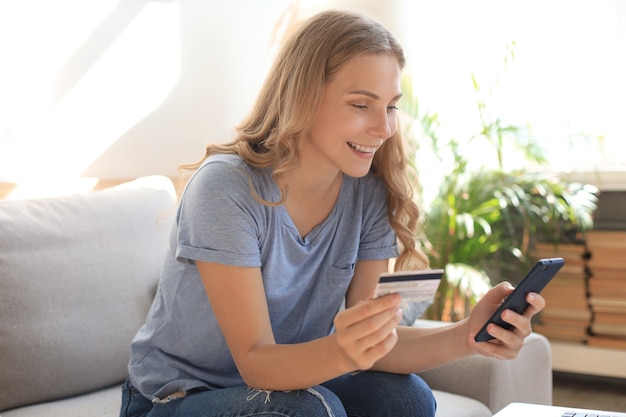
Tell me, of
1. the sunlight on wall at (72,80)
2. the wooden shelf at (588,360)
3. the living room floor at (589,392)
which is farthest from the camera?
the wooden shelf at (588,360)

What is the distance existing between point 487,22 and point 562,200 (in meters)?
0.88

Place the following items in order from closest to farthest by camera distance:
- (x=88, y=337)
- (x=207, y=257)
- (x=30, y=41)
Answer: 1. (x=207, y=257)
2. (x=88, y=337)
3. (x=30, y=41)

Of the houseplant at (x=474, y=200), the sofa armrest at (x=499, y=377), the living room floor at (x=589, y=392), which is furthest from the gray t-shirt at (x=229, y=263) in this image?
the living room floor at (x=589, y=392)

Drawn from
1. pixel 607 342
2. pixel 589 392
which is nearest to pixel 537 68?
pixel 607 342

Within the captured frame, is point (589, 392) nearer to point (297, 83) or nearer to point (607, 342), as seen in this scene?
point (607, 342)

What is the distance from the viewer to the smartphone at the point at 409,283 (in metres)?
1.26

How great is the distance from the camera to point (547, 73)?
352cm

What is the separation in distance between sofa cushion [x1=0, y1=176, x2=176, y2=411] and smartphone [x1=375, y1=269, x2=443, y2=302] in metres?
0.83

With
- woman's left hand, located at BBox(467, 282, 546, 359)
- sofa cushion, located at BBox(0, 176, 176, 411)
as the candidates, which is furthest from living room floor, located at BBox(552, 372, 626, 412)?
sofa cushion, located at BBox(0, 176, 176, 411)

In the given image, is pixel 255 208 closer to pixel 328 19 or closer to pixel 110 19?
pixel 328 19

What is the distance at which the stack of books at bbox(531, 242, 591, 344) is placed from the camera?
328cm

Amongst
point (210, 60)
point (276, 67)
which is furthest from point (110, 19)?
point (276, 67)

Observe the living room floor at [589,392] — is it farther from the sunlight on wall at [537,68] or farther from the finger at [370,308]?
the finger at [370,308]

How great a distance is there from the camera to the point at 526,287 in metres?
1.49
